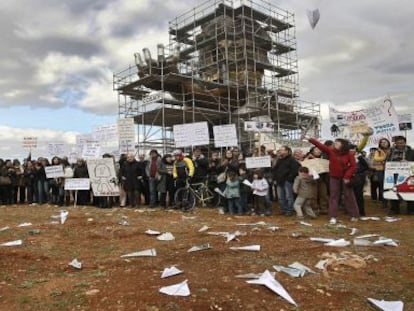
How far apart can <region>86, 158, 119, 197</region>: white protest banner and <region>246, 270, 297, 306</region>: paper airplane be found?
10.2 m

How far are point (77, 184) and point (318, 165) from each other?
781cm

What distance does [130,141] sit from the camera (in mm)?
17609

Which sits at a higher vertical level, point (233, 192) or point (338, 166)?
point (338, 166)

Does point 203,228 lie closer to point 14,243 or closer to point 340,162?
point 340,162

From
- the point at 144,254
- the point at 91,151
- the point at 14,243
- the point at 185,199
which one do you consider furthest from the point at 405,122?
the point at 14,243

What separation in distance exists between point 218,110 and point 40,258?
2440 centimetres

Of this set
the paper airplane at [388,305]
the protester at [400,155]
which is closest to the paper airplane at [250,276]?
the paper airplane at [388,305]

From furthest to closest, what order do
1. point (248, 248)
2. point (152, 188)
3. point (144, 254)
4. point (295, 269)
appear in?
1. point (152, 188)
2. point (248, 248)
3. point (144, 254)
4. point (295, 269)

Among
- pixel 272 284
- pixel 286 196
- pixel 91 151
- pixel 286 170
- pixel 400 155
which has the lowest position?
pixel 272 284

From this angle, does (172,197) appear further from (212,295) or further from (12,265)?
(212,295)

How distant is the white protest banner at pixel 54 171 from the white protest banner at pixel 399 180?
10044 millimetres

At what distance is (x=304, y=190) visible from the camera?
477 inches

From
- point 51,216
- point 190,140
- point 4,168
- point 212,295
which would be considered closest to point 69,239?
point 51,216

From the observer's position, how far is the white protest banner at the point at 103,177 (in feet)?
52.1
